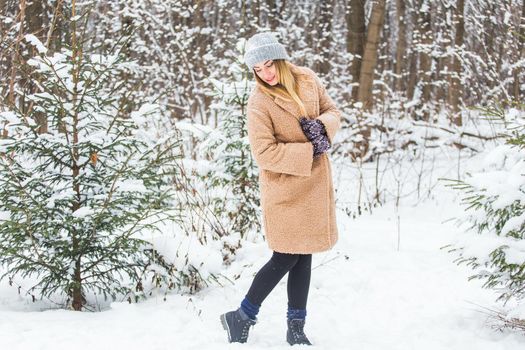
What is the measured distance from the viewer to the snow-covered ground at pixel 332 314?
10.3ft

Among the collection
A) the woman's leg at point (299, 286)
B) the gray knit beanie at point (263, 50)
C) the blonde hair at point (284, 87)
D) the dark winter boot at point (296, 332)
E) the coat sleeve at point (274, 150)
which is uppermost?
the gray knit beanie at point (263, 50)

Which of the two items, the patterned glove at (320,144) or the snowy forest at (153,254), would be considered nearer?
the patterned glove at (320,144)

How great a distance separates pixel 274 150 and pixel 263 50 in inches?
22.0

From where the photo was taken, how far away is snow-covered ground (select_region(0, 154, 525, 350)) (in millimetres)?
3131

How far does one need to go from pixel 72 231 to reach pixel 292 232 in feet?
4.85

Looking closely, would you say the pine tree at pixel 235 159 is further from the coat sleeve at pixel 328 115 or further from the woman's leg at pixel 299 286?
the woman's leg at pixel 299 286

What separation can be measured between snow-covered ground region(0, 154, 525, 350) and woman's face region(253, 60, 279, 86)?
1.49m

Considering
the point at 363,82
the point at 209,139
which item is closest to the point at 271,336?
the point at 209,139

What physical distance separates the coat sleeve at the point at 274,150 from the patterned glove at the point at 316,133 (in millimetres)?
60

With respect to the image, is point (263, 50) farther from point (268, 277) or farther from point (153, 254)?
point (153, 254)

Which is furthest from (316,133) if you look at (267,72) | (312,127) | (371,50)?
(371,50)

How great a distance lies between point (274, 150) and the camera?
2.92m

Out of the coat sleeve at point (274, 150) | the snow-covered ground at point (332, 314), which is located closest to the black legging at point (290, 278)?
the snow-covered ground at point (332, 314)

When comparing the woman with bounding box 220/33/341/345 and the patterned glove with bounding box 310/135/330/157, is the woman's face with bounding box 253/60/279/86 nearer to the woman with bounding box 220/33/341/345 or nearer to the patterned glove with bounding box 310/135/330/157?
the woman with bounding box 220/33/341/345
